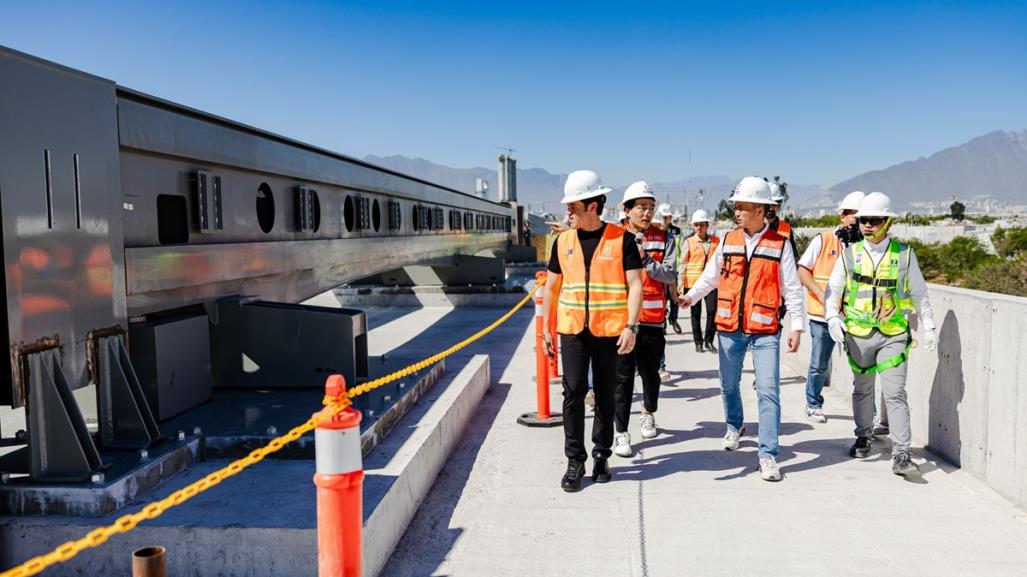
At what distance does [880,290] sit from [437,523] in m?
3.11

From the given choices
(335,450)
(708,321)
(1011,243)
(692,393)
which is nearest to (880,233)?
(692,393)

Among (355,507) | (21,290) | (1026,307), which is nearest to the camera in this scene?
(355,507)

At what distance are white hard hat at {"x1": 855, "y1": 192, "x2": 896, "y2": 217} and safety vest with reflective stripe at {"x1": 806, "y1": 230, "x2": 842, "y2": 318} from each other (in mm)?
1220

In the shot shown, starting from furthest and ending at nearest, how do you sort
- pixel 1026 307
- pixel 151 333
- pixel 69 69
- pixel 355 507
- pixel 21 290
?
pixel 151 333 → pixel 1026 307 → pixel 69 69 → pixel 21 290 → pixel 355 507

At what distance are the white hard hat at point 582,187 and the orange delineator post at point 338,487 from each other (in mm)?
2464

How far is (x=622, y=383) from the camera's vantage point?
520cm

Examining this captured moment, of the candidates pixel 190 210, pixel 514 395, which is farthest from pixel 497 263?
pixel 190 210

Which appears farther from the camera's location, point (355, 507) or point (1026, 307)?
point (1026, 307)

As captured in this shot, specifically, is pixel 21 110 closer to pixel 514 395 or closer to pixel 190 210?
pixel 190 210

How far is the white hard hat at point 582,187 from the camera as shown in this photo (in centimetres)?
476

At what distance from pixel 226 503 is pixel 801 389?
5.95 m

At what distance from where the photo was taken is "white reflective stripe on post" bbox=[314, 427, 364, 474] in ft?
8.41

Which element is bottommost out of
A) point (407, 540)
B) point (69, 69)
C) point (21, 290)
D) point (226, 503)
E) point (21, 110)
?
point (407, 540)

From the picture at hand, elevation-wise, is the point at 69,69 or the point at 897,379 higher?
the point at 69,69
